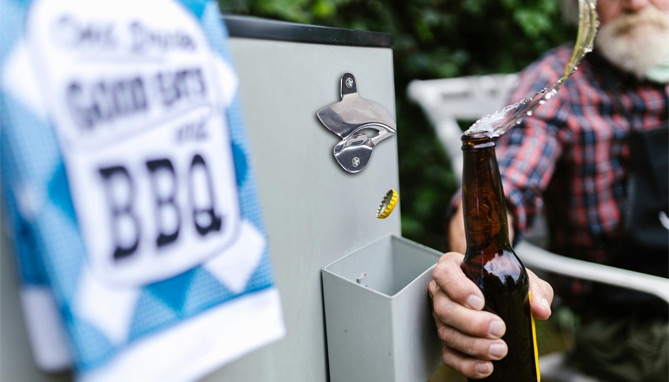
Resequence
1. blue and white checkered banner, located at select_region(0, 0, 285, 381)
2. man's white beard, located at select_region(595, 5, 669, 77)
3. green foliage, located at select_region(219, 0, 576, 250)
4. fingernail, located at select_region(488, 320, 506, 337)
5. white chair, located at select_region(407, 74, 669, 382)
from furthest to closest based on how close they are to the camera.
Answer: green foliage, located at select_region(219, 0, 576, 250) → man's white beard, located at select_region(595, 5, 669, 77) → white chair, located at select_region(407, 74, 669, 382) → fingernail, located at select_region(488, 320, 506, 337) → blue and white checkered banner, located at select_region(0, 0, 285, 381)

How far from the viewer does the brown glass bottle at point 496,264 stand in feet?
1.43

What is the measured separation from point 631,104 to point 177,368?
1067 millimetres

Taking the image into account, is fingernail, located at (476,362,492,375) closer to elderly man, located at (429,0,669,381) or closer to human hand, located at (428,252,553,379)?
human hand, located at (428,252,553,379)

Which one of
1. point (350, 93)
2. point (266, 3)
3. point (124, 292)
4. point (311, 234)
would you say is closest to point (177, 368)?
point (124, 292)

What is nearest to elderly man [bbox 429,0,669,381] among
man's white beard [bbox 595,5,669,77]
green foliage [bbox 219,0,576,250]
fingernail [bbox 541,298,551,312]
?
man's white beard [bbox 595,5,669,77]

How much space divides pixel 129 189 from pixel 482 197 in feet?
0.91

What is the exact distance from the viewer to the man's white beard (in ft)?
3.41

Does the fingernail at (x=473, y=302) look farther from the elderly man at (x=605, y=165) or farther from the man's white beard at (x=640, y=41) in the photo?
the man's white beard at (x=640, y=41)

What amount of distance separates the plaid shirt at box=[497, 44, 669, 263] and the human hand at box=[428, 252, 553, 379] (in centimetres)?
56

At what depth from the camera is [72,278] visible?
262 millimetres

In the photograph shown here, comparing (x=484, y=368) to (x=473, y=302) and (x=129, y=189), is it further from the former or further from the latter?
(x=129, y=189)

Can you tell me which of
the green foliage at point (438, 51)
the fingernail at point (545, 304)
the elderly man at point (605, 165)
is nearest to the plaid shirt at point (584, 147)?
the elderly man at point (605, 165)

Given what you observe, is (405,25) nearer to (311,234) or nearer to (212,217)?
(311,234)

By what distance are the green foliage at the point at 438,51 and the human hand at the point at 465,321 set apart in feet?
4.02
